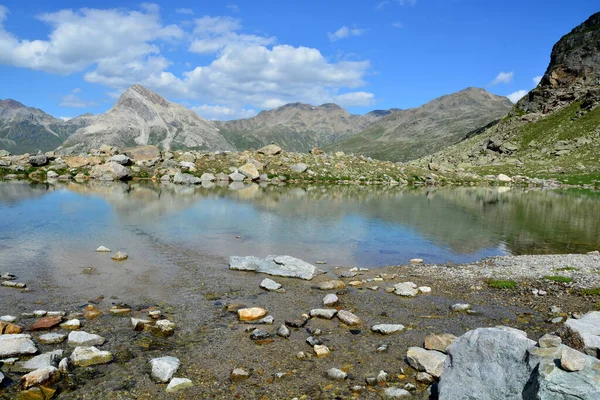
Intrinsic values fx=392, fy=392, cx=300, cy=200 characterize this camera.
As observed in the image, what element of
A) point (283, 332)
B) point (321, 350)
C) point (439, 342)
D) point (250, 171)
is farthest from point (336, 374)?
point (250, 171)

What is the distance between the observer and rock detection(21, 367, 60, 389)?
10.4m

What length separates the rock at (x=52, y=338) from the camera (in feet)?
42.8

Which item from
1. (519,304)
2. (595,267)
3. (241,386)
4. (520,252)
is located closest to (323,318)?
(241,386)

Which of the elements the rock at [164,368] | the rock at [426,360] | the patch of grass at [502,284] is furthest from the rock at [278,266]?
the rock at [164,368]

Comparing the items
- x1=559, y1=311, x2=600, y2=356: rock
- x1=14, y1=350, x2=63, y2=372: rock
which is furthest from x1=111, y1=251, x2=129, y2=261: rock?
x1=559, y1=311, x2=600, y2=356: rock

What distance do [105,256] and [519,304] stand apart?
23949 millimetres

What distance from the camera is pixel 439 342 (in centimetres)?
1355

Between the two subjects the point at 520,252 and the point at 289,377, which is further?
the point at 520,252

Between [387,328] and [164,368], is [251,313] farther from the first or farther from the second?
[387,328]

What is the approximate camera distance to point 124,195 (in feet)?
196

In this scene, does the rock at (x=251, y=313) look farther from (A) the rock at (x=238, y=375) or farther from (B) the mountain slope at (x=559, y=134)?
(B) the mountain slope at (x=559, y=134)

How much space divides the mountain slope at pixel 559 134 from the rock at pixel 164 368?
416 ft

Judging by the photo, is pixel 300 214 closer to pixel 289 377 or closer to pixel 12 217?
pixel 12 217

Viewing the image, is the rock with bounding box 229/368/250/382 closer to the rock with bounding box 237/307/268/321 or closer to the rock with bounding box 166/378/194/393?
the rock with bounding box 166/378/194/393
